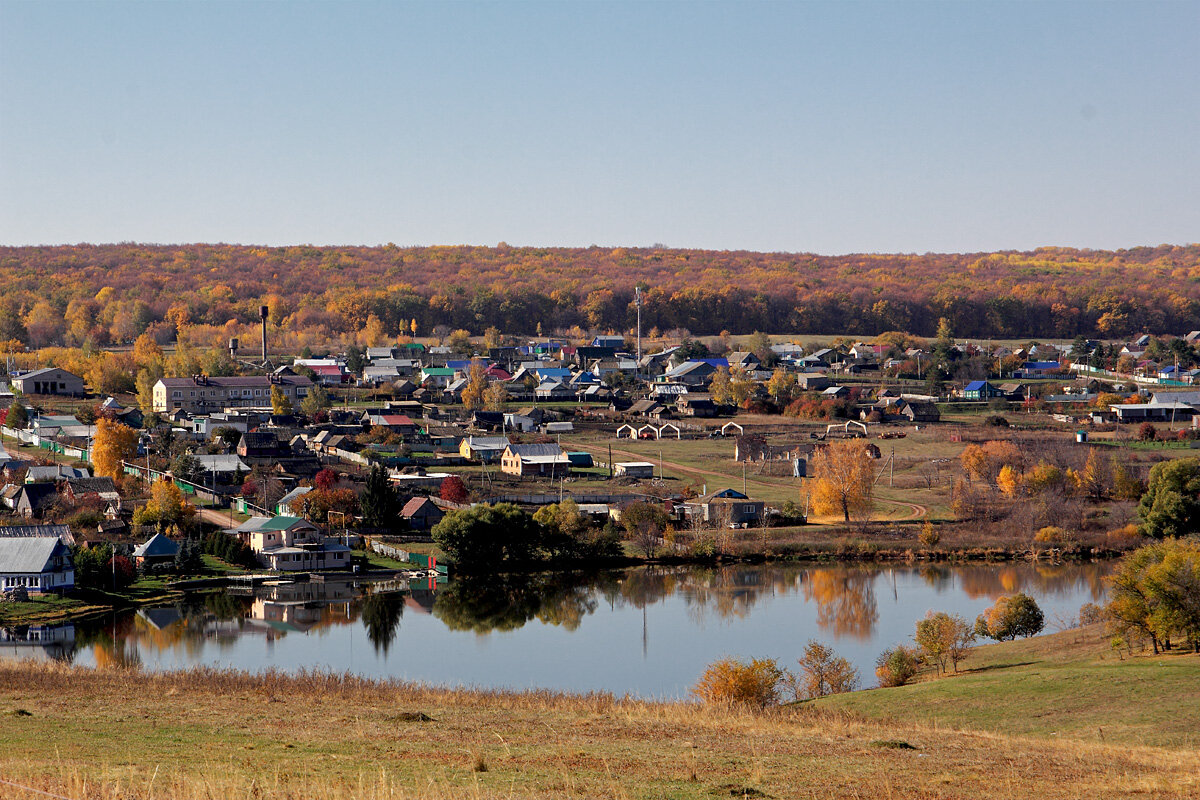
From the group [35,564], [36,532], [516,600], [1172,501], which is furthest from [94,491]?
[1172,501]

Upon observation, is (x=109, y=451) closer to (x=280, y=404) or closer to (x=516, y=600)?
(x=280, y=404)

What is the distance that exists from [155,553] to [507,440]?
12.7 metres

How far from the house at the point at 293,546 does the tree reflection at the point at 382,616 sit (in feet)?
6.36

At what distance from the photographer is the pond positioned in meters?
16.4

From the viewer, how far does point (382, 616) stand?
19.2 meters

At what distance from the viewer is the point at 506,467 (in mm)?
31109

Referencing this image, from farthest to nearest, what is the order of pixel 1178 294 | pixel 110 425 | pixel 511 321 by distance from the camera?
pixel 1178 294, pixel 511 321, pixel 110 425

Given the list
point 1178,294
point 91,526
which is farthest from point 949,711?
point 1178,294

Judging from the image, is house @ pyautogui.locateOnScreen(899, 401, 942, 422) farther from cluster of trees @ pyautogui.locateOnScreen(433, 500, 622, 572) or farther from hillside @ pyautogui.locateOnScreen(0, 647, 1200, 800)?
hillside @ pyautogui.locateOnScreen(0, 647, 1200, 800)

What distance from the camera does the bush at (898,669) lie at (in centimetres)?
1449

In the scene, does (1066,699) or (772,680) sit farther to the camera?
(772,680)

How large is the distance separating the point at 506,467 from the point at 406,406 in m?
10.5

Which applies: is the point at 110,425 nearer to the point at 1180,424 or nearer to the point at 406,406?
the point at 406,406

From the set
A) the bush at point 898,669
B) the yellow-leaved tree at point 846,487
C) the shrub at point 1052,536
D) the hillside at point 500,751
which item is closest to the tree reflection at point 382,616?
the hillside at point 500,751
